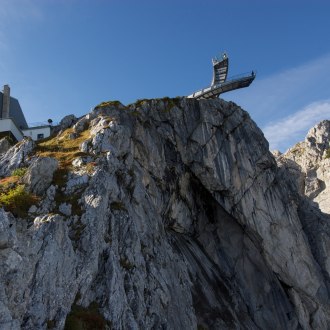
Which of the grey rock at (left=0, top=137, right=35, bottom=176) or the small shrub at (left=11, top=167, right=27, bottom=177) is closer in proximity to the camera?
the small shrub at (left=11, top=167, right=27, bottom=177)

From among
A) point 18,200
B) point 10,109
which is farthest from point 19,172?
point 10,109

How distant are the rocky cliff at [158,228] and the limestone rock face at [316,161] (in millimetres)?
37081

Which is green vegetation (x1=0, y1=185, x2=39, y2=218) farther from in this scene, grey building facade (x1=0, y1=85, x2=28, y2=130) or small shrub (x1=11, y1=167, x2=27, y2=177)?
grey building facade (x1=0, y1=85, x2=28, y2=130)

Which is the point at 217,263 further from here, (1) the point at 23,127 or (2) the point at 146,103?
(1) the point at 23,127

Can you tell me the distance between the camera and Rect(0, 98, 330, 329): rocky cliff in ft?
76.6

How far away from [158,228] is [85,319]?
16.5 m

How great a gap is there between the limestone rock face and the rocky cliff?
37081 mm

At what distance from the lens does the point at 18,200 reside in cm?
2712

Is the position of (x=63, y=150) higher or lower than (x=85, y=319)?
higher

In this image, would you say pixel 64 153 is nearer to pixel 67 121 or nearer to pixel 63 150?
pixel 63 150

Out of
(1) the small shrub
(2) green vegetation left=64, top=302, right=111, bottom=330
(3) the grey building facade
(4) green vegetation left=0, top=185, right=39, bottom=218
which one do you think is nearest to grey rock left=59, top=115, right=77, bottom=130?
(3) the grey building facade

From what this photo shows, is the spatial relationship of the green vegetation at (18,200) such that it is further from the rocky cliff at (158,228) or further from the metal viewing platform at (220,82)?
the metal viewing platform at (220,82)

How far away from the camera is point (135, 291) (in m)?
27.2

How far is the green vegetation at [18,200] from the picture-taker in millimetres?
26000
